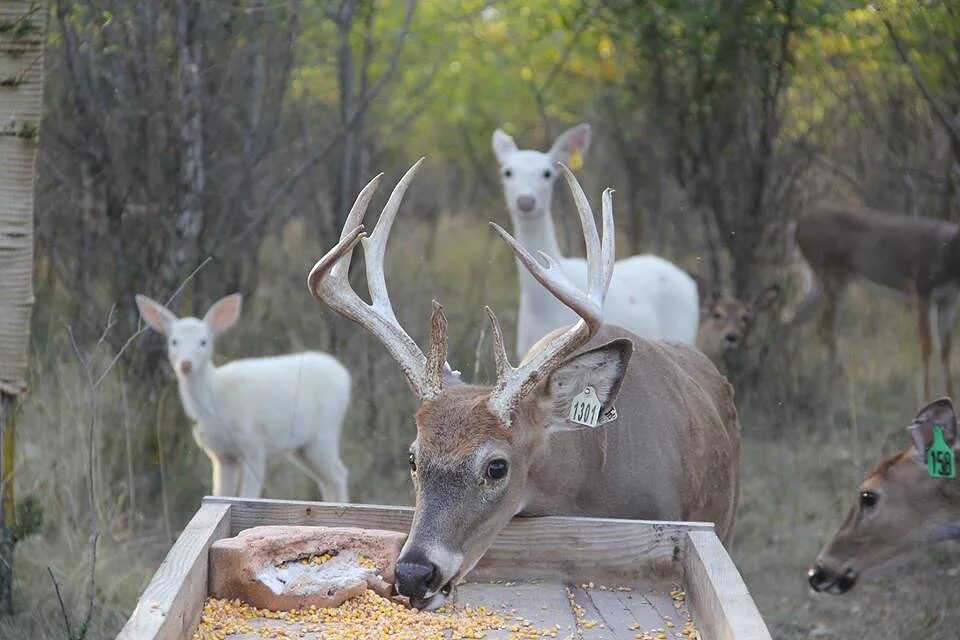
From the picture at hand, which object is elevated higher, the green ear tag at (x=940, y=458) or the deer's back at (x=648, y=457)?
the deer's back at (x=648, y=457)

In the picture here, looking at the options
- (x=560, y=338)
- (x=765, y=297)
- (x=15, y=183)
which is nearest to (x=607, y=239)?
(x=560, y=338)

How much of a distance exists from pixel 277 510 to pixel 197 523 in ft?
1.05

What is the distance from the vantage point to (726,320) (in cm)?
948

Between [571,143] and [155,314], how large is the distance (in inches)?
113

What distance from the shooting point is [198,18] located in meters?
7.32

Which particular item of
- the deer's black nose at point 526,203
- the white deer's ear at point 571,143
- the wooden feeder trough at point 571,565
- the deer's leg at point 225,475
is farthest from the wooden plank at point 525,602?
the white deer's ear at point 571,143

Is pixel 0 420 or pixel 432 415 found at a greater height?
pixel 432 415

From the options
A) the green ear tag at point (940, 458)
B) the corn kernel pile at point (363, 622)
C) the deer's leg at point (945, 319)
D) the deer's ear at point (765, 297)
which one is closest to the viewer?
the corn kernel pile at point (363, 622)

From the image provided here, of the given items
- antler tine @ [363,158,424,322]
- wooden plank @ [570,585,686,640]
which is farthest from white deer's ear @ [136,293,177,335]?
wooden plank @ [570,585,686,640]

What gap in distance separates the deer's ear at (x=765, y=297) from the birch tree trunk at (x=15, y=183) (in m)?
5.60

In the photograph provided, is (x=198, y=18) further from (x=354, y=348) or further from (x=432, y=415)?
(x=432, y=415)

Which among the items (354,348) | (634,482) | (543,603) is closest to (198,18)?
(354,348)

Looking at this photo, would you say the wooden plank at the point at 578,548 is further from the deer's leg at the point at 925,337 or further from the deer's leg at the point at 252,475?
the deer's leg at the point at 925,337

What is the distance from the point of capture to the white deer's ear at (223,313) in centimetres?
721
